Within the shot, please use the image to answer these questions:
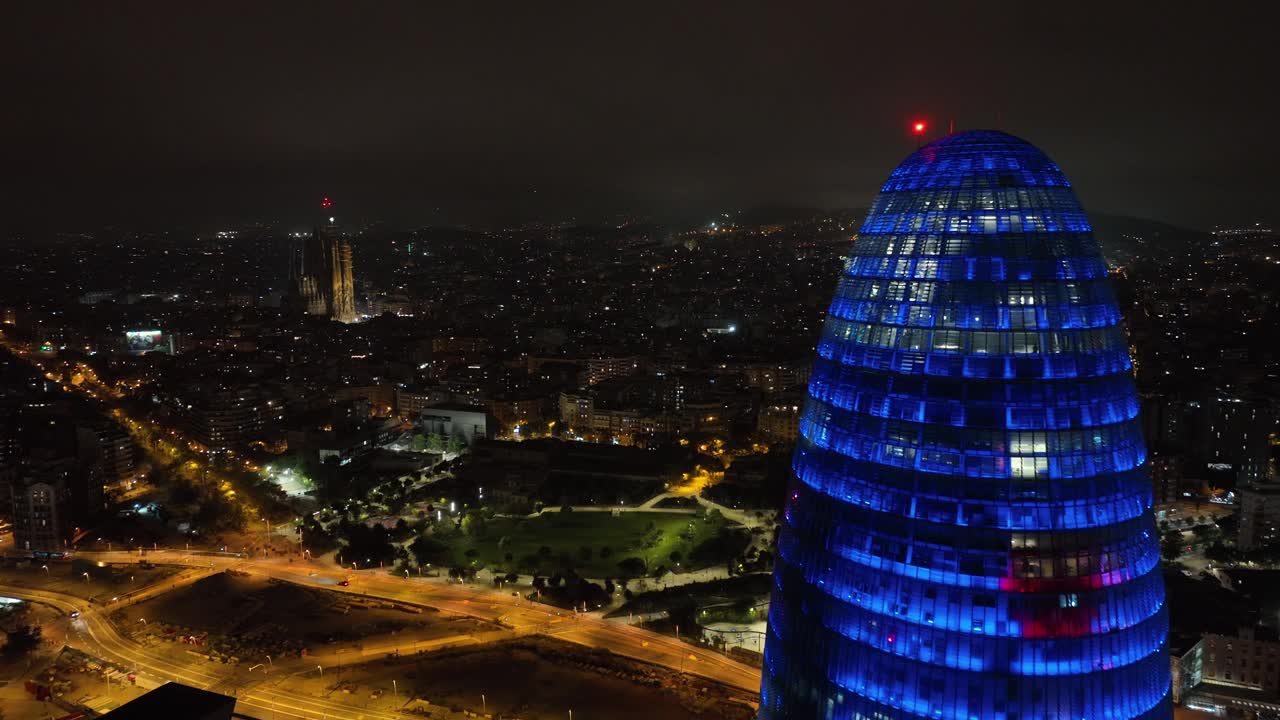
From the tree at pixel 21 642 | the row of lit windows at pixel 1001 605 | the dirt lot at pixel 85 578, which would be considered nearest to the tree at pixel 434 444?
the dirt lot at pixel 85 578

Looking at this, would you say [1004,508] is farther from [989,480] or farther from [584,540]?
[584,540]

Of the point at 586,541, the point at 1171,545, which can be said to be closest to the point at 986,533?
the point at 586,541

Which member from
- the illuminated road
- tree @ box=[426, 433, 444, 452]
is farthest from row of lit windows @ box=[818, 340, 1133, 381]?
tree @ box=[426, 433, 444, 452]

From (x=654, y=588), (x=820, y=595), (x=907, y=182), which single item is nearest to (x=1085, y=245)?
(x=907, y=182)

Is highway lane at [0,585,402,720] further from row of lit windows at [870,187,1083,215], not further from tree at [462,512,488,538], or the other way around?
row of lit windows at [870,187,1083,215]

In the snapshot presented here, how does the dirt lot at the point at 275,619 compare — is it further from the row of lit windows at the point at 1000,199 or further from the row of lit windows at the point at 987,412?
the row of lit windows at the point at 1000,199

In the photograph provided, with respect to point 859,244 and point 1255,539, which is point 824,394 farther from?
point 1255,539

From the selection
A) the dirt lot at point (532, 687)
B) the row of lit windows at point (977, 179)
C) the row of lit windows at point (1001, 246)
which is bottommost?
the dirt lot at point (532, 687)

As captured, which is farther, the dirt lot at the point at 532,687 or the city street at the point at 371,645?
the city street at the point at 371,645
